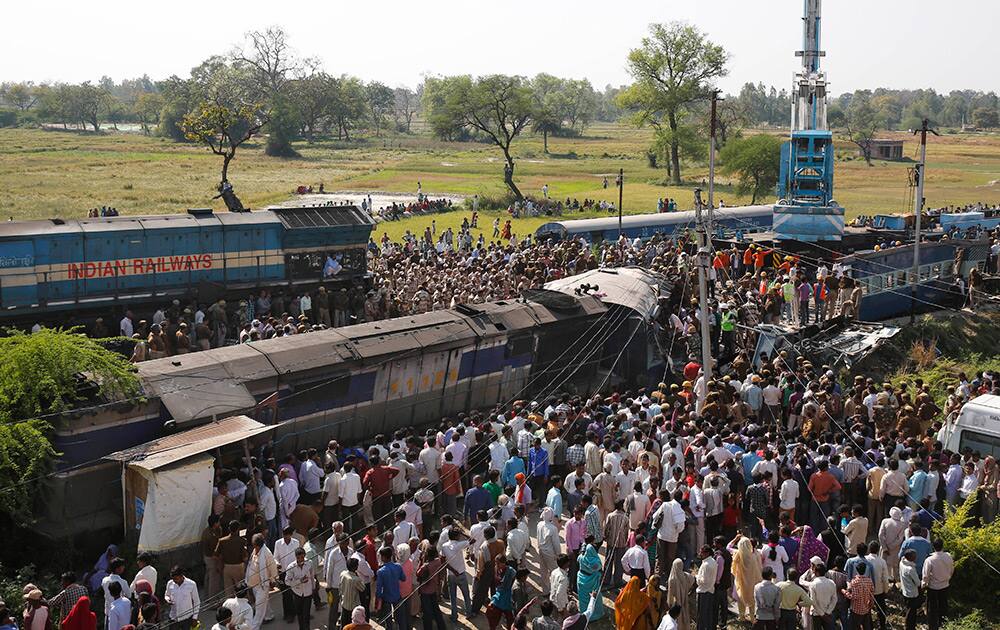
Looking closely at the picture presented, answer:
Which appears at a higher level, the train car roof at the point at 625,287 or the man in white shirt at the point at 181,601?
the train car roof at the point at 625,287

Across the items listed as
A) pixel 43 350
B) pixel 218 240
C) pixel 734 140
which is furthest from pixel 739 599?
pixel 734 140

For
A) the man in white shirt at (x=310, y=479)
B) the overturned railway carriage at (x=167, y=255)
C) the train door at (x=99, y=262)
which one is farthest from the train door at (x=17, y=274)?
the man in white shirt at (x=310, y=479)

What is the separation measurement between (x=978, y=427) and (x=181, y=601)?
13.4 meters

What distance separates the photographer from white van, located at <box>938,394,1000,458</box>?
1645 cm

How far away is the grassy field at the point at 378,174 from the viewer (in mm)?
63312

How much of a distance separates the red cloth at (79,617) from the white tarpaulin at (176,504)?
2381mm

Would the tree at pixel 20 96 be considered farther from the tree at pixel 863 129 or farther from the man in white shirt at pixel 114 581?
Result: the man in white shirt at pixel 114 581

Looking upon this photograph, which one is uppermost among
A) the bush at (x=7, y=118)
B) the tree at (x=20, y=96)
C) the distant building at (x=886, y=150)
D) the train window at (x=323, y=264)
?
the tree at (x=20, y=96)

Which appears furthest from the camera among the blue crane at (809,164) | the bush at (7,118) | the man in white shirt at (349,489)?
the bush at (7,118)

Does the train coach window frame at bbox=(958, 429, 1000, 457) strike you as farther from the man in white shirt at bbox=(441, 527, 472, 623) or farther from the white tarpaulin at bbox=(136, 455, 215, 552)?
the white tarpaulin at bbox=(136, 455, 215, 552)

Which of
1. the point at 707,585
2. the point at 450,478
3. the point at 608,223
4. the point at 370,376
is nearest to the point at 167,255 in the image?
the point at 370,376

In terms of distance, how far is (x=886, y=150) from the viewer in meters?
108

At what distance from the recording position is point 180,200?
201 feet

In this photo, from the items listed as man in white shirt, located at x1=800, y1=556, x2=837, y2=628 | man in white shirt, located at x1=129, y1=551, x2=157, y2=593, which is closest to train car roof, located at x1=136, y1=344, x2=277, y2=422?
man in white shirt, located at x1=129, y1=551, x2=157, y2=593
